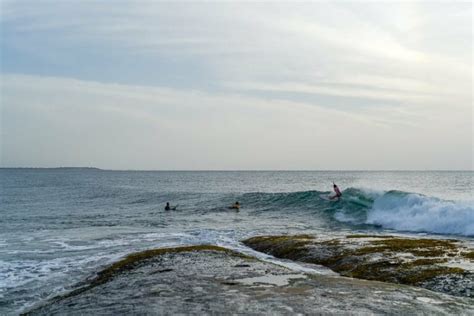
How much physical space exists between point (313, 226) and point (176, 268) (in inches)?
999

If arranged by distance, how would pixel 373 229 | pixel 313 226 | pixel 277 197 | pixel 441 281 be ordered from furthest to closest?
pixel 277 197 → pixel 313 226 → pixel 373 229 → pixel 441 281

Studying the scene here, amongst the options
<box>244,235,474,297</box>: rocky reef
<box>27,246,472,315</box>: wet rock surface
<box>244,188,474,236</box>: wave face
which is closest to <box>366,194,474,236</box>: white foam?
<box>244,188,474,236</box>: wave face

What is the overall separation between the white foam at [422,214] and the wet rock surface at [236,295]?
21429 mm

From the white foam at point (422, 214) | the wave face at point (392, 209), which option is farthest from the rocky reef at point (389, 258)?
the wave face at point (392, 209)

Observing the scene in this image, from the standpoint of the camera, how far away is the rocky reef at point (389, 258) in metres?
15.8

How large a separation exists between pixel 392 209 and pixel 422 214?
639 centimetres

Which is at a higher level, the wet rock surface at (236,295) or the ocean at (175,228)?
the wet rock surface at (236,295)

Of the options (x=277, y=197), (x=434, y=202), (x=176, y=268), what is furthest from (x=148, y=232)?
(x=277, y=197)

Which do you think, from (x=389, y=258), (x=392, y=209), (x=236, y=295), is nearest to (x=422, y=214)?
(x=392, y=209)

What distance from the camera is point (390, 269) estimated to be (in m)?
18.0

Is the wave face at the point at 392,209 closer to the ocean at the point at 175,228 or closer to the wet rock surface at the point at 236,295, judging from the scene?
the ocean at the point at 175,228

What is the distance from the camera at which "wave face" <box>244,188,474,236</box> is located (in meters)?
34.2

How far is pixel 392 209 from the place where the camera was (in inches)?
1767

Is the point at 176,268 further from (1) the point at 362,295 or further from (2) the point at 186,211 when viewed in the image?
(2) the point at 186,211
